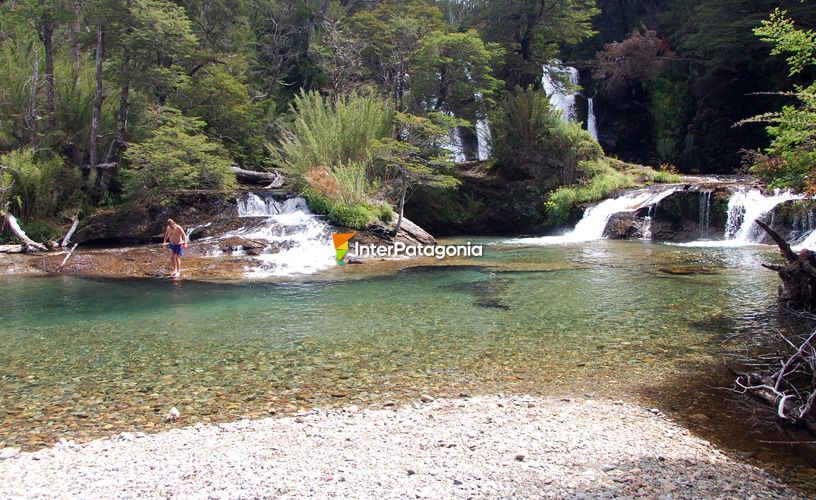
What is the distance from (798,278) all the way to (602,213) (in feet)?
37.9

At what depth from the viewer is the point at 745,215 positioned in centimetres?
1485

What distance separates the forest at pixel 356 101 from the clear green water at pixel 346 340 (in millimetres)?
5222

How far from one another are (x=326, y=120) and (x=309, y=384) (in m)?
13.3

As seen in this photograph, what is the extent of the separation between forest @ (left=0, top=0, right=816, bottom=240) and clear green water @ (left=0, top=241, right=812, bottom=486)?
5.22 metres

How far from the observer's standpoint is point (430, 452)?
139 inches

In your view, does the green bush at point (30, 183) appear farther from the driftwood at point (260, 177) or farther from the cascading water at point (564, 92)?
the cascading water at point (564, 92)

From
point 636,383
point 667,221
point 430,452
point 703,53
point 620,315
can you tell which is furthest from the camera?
point 703,53

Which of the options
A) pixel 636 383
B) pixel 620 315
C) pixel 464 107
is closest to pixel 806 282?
pixel 620 315

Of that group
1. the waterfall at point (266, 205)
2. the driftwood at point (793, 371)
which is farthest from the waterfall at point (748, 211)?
the waterfall at point (266, 205)

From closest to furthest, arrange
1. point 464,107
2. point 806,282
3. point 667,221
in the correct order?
1. point 806,282
2. point 667,221
3. point 464,107

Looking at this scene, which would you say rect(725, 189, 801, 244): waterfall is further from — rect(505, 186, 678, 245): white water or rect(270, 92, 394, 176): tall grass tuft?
rect(270, 92, 394, 176): tall grass tuft

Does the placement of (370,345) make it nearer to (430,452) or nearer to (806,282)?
(430,452)

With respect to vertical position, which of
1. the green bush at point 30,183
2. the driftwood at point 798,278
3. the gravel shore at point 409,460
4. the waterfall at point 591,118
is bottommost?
the gravel shore at point 409,460

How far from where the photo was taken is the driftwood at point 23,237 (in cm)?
1368
